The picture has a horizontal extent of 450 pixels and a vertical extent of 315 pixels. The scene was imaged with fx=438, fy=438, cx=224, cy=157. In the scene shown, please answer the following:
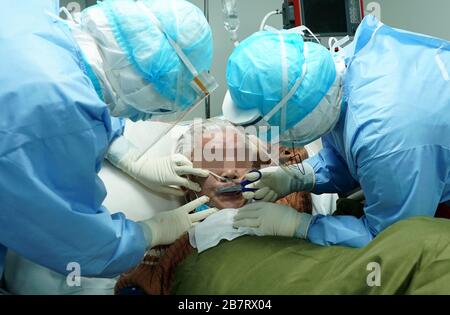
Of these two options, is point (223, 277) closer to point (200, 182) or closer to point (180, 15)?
point (200, 182)

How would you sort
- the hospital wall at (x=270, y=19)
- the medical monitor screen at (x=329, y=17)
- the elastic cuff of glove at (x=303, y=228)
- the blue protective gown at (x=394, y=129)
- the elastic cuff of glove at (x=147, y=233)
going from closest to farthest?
1. the blue protective gown at (x=394, y=129)
2. the elastic cuff of glove at (x=147, y=233)
3. the elastic cuff of glove at (x=303, y=228)
4. the medical monitor screen at (x=329, y=17)
5. the hospital wall at (x=270, y=19)

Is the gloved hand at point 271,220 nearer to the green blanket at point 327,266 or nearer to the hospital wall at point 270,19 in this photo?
the green blanket at point 327,266

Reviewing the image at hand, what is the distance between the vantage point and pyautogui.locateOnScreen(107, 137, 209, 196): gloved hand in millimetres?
1894

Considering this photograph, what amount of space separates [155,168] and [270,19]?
4.46 feet

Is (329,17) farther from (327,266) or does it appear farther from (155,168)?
(327,266)

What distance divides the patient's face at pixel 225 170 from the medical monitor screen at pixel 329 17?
873mm

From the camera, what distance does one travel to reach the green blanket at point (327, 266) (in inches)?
39.9

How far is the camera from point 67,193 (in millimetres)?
1070

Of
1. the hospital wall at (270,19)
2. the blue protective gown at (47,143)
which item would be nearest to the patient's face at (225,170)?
the hospital wall at (270,19)

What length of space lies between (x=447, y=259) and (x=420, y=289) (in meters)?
0.09

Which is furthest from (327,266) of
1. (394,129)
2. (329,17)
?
(329,17)

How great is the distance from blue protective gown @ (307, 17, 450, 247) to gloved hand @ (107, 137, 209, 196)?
64 cm

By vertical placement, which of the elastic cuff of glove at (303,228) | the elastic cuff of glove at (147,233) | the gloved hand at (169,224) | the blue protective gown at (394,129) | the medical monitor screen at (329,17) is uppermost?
the medical monitor screen at (329,17)
